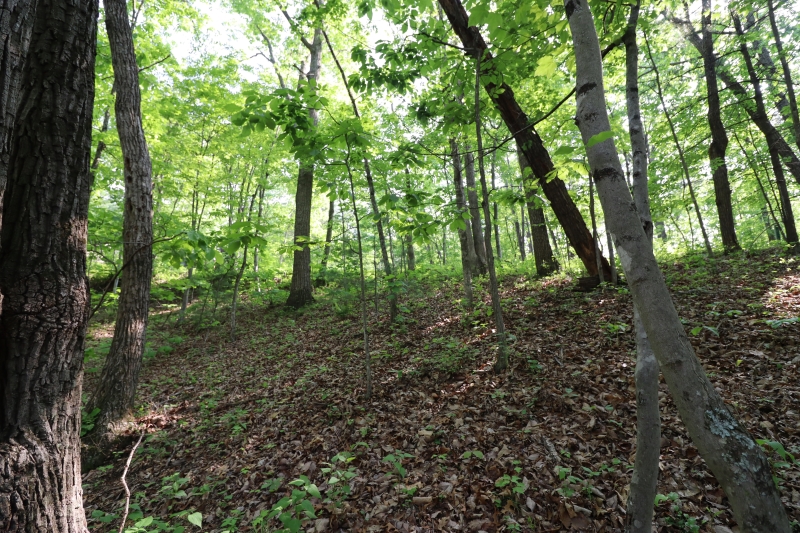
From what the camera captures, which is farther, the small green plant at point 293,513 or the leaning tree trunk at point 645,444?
the small green plant at point 293,513

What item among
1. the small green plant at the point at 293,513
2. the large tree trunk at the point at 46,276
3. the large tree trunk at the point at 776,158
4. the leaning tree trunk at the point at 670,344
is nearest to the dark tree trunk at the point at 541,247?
the large tree trunk at the point at 776,158

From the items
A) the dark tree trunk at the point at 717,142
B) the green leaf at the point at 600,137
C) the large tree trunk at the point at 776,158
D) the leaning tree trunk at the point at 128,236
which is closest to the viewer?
the green leaf at the point at 600,137

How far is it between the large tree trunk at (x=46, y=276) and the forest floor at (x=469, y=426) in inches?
51.0

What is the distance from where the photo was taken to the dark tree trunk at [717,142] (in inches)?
340

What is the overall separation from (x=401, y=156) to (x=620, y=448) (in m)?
3.93

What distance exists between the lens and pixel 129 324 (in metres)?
4.89

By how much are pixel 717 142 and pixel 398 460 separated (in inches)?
451

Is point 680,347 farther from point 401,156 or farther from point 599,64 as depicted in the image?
point 401,156

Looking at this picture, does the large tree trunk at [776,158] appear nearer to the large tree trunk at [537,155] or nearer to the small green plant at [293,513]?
the large tree trunk at [537,155]

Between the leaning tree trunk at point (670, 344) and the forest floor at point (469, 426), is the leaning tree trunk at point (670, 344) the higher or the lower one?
the higher one

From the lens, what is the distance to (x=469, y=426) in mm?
3770

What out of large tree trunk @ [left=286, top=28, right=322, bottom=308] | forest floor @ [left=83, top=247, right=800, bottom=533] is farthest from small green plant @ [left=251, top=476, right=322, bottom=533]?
large tree trunk @ [left=286, top=28, right=322, bottom=308]

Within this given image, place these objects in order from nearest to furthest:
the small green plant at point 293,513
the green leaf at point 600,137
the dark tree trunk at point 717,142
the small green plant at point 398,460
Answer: the green leaf at point 600,137 → the small green plant at point 293,513 → the small green plant at point 398,460 → the dark tree trunk at point 717,142

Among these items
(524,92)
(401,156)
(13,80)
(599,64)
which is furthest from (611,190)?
(524,92)
